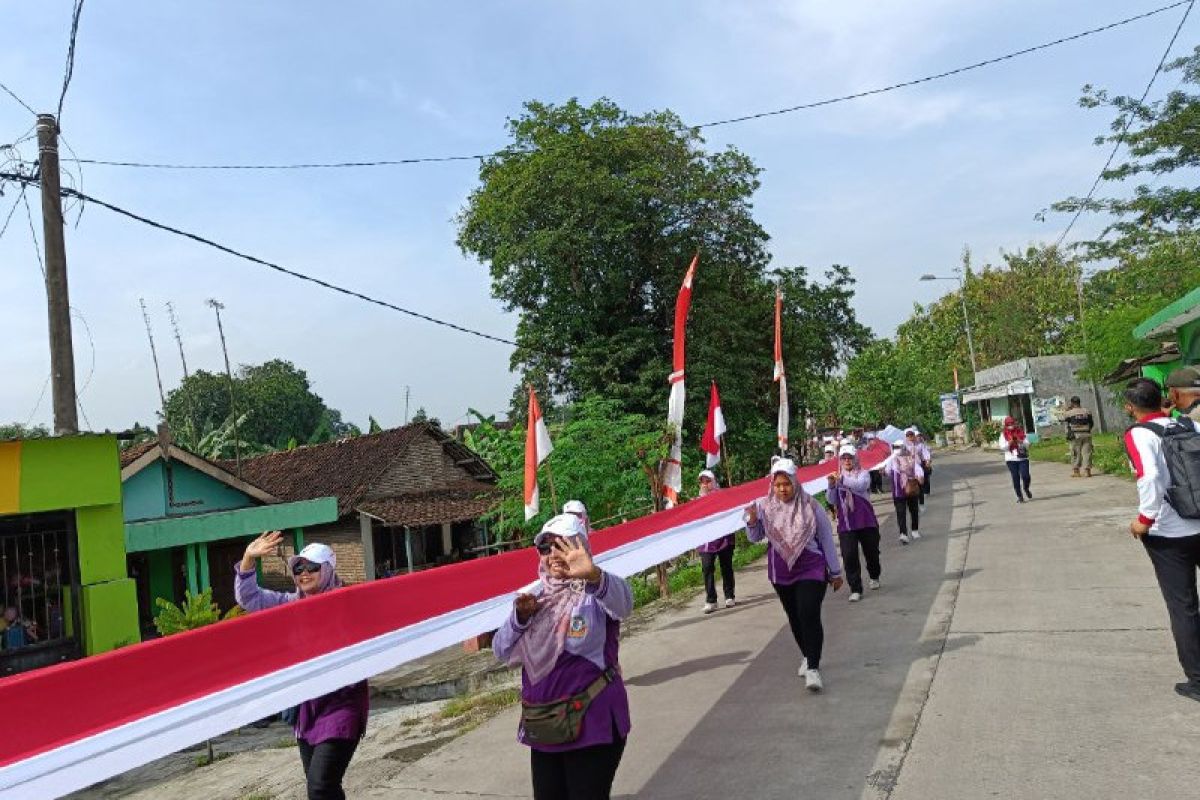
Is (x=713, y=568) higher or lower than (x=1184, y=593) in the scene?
lower

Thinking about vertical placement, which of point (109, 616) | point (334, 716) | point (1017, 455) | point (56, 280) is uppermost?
point (56, 280)

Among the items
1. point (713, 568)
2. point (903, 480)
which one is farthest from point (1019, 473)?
point (713, 568)

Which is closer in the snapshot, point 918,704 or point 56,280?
point 918,704

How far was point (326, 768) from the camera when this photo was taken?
3.65 meters

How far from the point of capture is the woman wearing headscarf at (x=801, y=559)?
5.86 metres

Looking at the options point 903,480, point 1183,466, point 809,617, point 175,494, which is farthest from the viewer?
point 175,494

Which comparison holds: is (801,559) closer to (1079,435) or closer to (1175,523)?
(1175,523)

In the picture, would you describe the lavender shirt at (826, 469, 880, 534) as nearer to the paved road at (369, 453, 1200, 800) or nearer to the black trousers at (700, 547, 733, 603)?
the paved road at (369, 453, 1200, 800)

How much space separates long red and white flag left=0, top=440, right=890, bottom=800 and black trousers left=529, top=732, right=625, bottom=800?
99 cm

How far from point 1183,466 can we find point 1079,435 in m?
15.7

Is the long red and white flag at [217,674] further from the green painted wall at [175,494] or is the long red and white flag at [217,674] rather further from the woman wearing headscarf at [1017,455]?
the woman wearing headscarf at [1017,455]

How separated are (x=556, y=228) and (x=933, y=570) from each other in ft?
45.7

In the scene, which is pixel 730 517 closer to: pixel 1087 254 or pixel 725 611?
pixel 725 611

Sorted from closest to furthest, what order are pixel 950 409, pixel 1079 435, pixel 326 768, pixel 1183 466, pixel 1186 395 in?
pixel 326 768 → pixel 1183 466 → pixel 1186 395 → pixel 1079 435 → pixel 950 409
